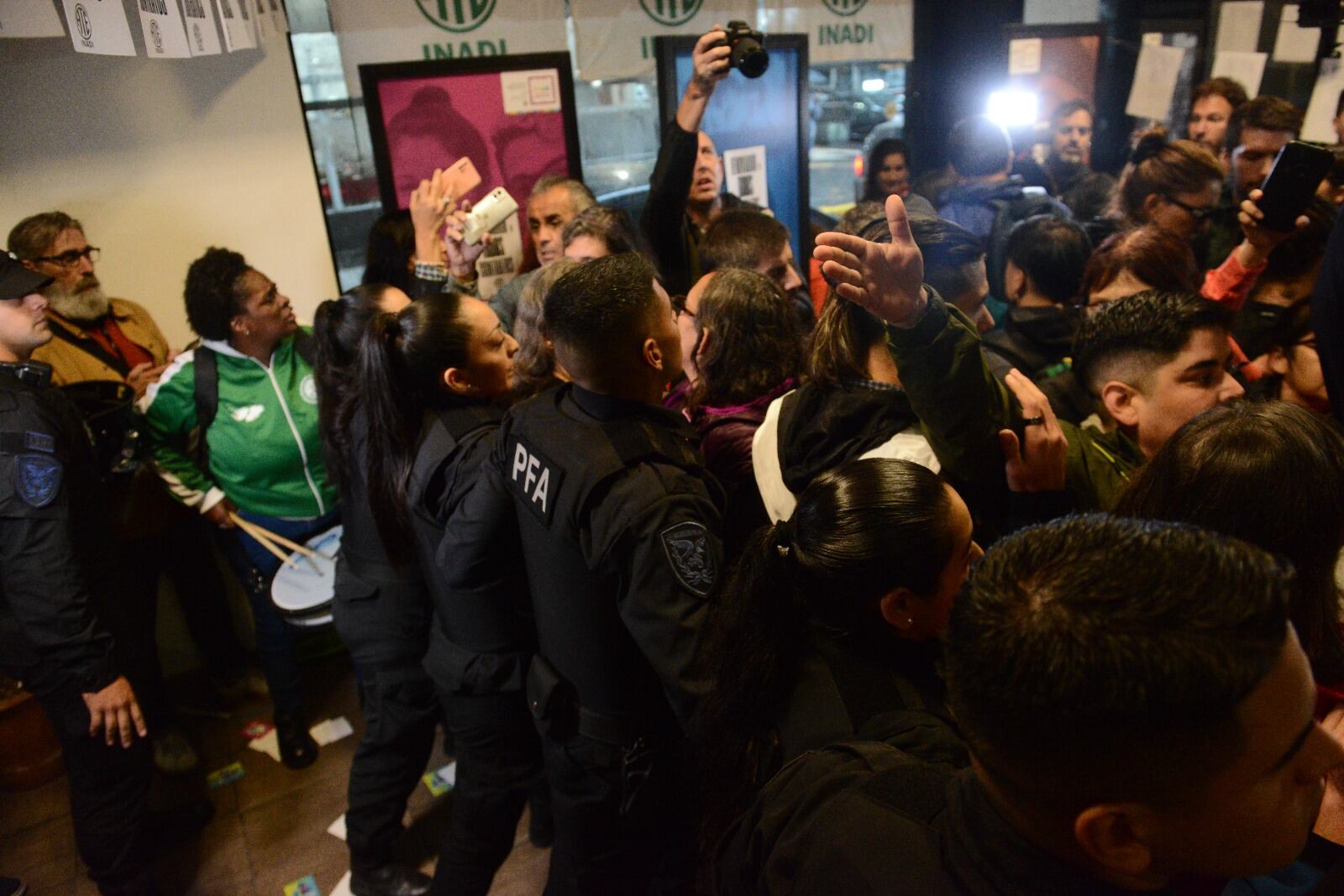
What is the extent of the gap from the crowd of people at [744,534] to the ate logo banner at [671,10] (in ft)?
4.39

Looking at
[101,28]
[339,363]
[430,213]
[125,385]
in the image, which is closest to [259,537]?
[125,385]

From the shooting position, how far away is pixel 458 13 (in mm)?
3807

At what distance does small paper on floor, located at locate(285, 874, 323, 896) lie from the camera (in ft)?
8.63

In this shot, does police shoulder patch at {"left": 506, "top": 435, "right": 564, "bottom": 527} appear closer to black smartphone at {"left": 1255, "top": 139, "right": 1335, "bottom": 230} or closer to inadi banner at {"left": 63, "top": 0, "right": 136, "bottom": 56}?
inadi banner at {"left": 63, "top": 0, "right": 136, "bottom": 56}

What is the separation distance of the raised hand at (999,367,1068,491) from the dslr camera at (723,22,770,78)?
A: 1.62 m

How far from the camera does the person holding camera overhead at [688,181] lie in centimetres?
288

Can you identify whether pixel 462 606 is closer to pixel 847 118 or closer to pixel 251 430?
pixel 251 430

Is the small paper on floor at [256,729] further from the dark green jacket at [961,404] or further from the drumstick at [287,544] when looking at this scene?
the dark green jacket at [961,404]

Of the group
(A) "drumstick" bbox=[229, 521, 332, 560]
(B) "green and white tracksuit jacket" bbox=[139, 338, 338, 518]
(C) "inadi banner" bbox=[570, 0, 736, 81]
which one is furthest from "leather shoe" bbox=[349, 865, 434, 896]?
(C) "inadi banner" bbox=[570, 0, 736, 81]

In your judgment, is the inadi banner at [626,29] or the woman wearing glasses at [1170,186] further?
the inadi banner at [626,29]

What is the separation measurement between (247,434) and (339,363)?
2.22 ft

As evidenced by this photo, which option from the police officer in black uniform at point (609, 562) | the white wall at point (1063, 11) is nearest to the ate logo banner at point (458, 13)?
the police officer in black uniform at point (609, 562)

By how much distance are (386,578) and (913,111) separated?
15.8 ft

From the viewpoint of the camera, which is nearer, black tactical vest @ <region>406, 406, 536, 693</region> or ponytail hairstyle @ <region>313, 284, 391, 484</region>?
black tactical vest @ <region>406, 406, 536, 693</region>
